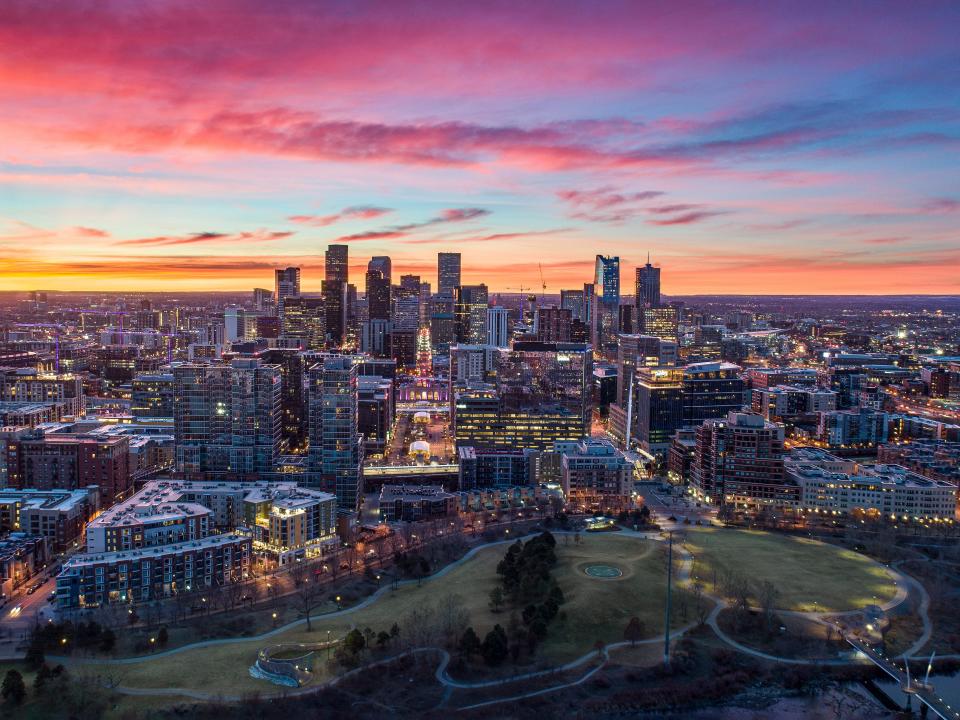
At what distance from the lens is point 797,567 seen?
47.5 meters

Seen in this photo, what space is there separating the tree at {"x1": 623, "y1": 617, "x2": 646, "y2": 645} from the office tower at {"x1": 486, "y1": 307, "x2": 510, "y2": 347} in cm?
14384

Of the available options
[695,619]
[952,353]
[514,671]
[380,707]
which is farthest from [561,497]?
[952,353]

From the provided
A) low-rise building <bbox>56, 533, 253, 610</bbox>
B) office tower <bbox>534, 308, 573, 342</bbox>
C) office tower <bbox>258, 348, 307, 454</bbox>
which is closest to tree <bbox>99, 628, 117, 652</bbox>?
low-rise building <bbox>56, 533, 253, 610</bbox>

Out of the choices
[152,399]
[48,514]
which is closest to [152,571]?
[48,514]

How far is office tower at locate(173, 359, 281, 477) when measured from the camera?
208ft

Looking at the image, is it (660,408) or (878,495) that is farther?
(660,408)

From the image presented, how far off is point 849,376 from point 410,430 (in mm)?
57035

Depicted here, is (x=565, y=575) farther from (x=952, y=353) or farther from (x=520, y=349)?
(x=952, y=353)

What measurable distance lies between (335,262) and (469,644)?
167 meters

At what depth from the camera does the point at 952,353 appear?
146 meters

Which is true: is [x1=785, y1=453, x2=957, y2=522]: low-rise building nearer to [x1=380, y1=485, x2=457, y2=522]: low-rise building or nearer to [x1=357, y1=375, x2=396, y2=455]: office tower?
[x1=380, y1=485, x2=457, y2=522]: low-rise building

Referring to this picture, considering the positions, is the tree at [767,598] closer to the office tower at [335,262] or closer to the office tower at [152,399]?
the office tower at [152,399]

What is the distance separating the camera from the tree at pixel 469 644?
115 feet

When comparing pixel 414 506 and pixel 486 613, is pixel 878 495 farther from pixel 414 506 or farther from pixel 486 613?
pixel 486 613
